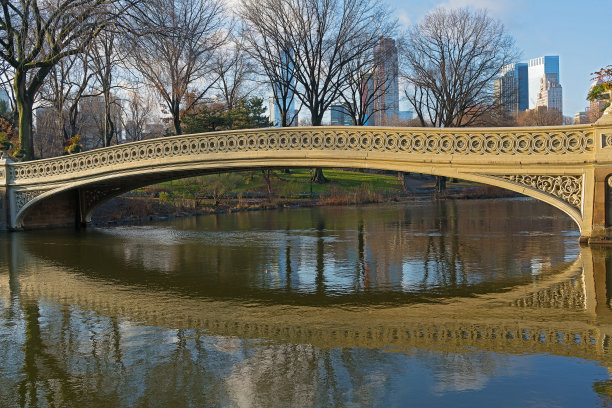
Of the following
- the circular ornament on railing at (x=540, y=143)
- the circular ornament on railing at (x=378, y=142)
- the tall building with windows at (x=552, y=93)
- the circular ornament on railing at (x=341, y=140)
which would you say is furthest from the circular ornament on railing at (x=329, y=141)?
the tall building with windows at (x=552, y=93)

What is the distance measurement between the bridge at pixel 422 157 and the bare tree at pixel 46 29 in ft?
15.1

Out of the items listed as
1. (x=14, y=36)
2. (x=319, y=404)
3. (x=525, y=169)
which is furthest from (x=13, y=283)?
(x=14, y=36)

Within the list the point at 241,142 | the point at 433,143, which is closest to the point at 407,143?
the point at 433,143

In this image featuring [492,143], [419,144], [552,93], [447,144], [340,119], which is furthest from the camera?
[552,93]

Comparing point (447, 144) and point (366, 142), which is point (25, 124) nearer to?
point (366, 142)

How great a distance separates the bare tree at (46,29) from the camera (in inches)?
826

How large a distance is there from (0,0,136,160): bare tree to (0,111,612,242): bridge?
4611 mm

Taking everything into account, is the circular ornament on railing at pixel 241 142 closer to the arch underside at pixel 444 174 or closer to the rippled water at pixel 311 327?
the arch underside at pixel 444 174

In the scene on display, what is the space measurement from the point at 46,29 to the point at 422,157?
15239mm

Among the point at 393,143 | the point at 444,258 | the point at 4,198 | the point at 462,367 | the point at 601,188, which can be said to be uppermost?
the point at 393,143

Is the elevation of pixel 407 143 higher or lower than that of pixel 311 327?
higher

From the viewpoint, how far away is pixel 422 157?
46.4 ft

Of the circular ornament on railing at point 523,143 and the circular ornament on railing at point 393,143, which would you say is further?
the circular ornament on railing at point 393,143

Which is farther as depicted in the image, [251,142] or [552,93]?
[552,93]
